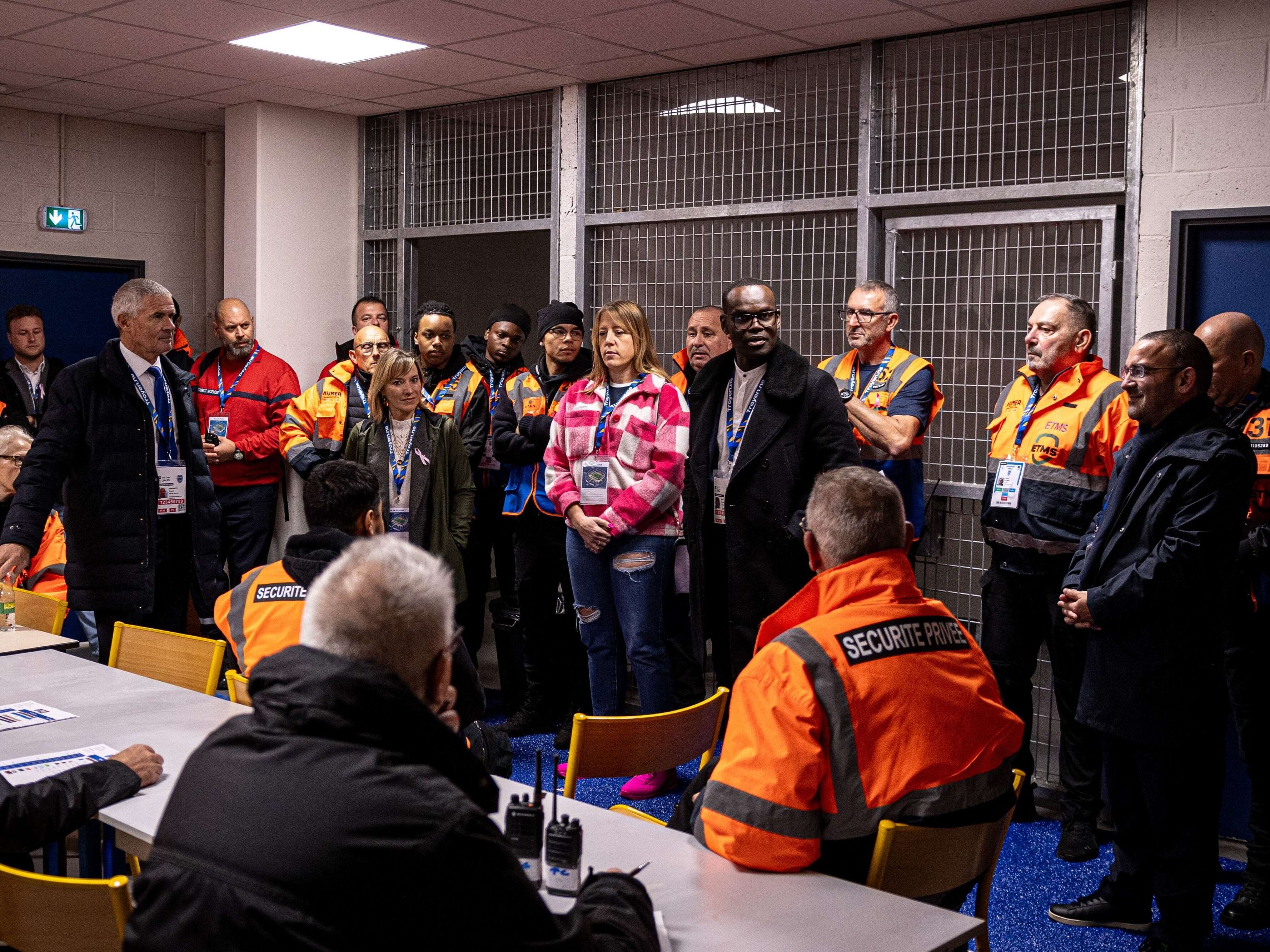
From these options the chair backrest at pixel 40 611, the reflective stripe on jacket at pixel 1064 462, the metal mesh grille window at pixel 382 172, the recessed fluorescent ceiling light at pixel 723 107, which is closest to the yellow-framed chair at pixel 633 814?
the reflective stripe on jacket at pixel 1064 462

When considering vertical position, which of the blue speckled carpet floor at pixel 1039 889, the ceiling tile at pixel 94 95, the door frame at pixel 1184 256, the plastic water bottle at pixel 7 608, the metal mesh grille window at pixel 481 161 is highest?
the ceiling tile at pixel 94 95

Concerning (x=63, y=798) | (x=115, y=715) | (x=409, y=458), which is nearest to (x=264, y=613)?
(x=115, y=715)

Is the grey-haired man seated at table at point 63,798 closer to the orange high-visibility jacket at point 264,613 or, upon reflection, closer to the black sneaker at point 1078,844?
the orange high-visibility jacket at point 264,613

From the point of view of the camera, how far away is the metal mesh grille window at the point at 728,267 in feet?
17.8

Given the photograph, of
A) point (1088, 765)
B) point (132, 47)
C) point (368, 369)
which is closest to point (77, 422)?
point (368, 369)

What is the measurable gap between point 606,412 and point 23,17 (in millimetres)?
3169

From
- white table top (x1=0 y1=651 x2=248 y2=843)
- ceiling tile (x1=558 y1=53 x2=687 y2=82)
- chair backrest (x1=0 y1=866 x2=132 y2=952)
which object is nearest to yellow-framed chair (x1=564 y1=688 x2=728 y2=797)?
white table top (x1=0 y1=651 x2=248 y2=843)

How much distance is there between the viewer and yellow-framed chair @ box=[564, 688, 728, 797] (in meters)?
2.67

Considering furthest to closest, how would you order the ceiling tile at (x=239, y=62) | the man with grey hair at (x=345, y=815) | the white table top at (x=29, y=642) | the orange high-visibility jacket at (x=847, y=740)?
the ceiling tile at (x=239, y=62), the white table top at (x=29, y=642), the orange high-visibility jacket at (x=847, y=740), the man with grey hair at (x=345, y=815)

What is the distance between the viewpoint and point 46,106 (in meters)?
7.26

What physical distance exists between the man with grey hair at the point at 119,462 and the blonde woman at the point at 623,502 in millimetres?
1413

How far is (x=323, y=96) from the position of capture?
668 cm

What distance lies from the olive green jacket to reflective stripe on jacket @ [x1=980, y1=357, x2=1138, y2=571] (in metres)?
2.19

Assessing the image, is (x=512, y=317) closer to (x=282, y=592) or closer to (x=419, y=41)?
(x=419, y=41)
